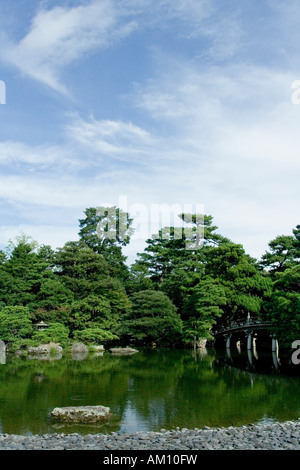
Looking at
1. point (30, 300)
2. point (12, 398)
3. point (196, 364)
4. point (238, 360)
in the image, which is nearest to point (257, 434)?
point (12, 398)

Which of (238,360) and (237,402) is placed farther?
(238,360)

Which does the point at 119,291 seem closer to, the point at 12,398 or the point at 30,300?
the point at 30,300

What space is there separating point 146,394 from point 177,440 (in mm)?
4651

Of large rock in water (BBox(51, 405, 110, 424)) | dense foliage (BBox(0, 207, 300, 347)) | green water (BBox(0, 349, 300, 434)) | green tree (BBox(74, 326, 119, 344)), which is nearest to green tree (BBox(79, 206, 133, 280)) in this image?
dense foliage (BBox(0, 207, 300, 347))

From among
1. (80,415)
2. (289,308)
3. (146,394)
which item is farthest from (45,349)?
(80,415)

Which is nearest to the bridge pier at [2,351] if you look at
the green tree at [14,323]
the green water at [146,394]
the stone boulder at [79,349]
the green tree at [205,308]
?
the green tree at [14,323]

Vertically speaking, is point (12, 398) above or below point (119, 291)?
below

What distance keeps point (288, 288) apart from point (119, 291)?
12.5 metres

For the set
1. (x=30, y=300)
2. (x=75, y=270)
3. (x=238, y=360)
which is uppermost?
(x=75, y=270)

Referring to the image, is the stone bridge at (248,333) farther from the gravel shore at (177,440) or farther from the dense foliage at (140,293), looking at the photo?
the gravel shore at (177,440)

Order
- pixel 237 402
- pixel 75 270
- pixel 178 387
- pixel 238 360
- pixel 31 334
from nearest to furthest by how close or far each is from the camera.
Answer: pixel 237 402
pixel 178 387
pixel 238 360
pixel 31 334
pixel 75 270

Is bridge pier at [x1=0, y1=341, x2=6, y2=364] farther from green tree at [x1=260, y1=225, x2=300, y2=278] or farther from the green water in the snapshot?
green tree at [x1=260, y1=225, x2=300, y2=278]

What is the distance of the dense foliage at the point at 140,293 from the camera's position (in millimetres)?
22531
